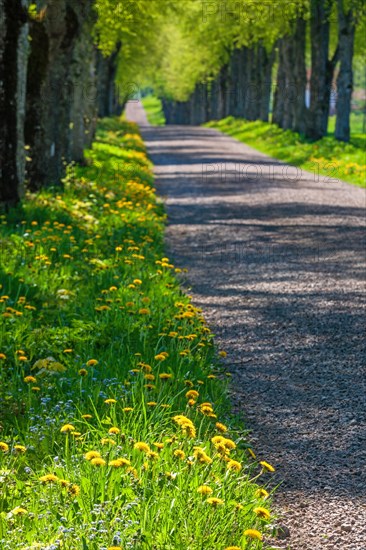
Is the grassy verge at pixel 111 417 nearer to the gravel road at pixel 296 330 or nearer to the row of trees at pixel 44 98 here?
the gravel road at pixel 296 330

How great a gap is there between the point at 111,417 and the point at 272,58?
1901 inches

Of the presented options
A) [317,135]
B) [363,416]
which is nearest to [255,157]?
[317,135]

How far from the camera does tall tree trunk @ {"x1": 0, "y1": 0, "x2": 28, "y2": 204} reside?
11203 millimetres

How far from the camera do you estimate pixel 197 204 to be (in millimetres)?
17406

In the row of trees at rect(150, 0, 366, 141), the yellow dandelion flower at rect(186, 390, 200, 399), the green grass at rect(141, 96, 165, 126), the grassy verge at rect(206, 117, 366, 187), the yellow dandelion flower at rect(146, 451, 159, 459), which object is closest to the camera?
the yellow dandelion flower at rect(146, 451, 159, 459)

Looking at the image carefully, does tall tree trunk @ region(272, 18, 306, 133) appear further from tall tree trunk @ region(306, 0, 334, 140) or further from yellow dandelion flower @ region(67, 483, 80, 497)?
yellow dandelion flower @ region(67, 483, 80, 497)

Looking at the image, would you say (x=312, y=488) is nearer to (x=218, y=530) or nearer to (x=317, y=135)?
(x=218, y=530)

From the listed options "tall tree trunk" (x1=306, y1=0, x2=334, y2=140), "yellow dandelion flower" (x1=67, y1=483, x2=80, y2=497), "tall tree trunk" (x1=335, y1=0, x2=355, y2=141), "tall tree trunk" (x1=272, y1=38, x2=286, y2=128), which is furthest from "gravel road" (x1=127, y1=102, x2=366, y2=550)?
"tall tree trunk" (x1=272, y1=38, x2=286, y2=128)

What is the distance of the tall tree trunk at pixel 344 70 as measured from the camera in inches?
1168

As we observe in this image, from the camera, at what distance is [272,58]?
166 feet

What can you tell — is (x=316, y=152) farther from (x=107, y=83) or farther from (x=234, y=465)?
(x=234, y=465)

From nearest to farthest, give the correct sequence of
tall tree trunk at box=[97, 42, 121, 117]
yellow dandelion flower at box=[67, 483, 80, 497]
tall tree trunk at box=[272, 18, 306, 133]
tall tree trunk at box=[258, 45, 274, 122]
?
yellow dandelion flower at box=[67, 483, 80, 497], tall tree trunk at box=[272, 18, 306, 133], tall tree trunk at box=[97, 42, 121, 117], tall tree trunk at box=[258, 45, 274, 122]

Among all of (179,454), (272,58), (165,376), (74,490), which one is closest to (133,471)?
(179,454)

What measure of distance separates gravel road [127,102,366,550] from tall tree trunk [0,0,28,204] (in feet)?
8.00
